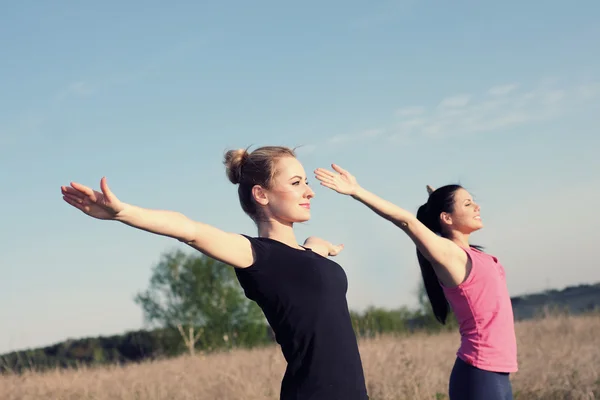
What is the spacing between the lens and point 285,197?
135 inches

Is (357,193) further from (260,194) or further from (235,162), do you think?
(235,162)

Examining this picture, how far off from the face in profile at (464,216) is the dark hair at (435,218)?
0.04 meters

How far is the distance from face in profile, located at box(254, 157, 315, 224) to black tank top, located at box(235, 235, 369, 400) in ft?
0.60

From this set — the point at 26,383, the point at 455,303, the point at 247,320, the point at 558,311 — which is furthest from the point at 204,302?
the point at 455,303

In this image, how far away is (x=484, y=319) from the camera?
4336 millimetres

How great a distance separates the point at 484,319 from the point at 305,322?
1561mm

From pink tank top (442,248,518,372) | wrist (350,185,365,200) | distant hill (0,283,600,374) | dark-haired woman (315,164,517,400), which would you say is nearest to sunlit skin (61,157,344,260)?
wrist (350,185,365,200)

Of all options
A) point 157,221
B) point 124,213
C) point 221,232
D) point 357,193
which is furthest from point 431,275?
point 124,213

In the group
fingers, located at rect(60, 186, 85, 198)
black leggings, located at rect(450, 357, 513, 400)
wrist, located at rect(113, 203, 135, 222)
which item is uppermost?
fingers, located at rect(60, 186, 85, 198)

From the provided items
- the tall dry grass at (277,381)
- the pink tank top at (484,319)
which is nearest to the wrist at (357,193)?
the pink tank top at (484,319)

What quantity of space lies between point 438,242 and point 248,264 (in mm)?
1428

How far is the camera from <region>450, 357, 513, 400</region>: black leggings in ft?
13.8

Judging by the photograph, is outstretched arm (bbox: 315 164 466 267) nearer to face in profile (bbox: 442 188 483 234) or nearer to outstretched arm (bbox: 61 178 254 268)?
face in profile (bbox: 442 188 483 234)

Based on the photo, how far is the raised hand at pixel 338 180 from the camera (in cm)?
350
